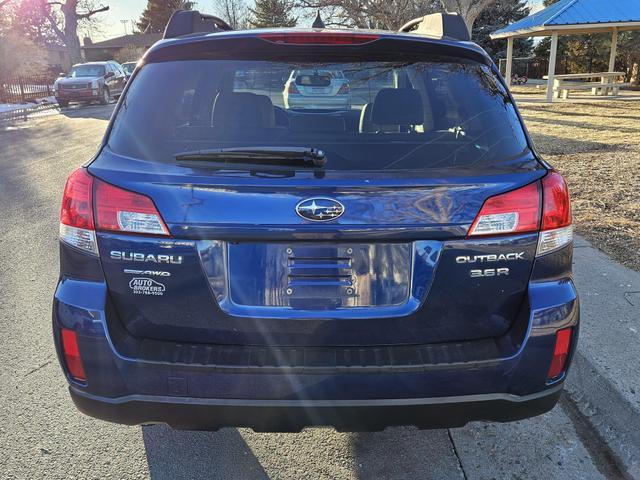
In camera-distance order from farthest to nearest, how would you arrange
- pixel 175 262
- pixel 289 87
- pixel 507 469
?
1. pixel 289 87
2. pixel 507 469
3. pixel 175 262

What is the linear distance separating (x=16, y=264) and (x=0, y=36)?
87.8 feet

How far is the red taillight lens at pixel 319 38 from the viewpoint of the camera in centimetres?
229

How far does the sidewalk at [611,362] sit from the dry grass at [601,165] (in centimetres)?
62

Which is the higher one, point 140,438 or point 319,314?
point 319,314

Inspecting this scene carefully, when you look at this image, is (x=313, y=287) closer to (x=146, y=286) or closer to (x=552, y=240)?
(x=146, y=286)

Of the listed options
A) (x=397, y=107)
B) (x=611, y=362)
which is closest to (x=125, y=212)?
(x=397, y=107)

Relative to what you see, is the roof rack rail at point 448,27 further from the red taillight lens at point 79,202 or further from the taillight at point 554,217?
the red taillight lens at point 79,202

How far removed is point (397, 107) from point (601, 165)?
23.4 ft

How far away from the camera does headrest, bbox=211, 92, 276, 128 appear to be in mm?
2379

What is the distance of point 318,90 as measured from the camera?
11.2ft

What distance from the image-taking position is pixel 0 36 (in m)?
26.4

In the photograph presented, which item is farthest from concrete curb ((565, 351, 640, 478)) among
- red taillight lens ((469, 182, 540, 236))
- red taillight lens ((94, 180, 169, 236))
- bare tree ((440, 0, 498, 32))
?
bare tree ((440, 0, 498, 32))

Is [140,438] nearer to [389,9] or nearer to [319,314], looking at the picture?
[319,314]

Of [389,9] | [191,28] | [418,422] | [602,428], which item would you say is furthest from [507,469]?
[389,9]
